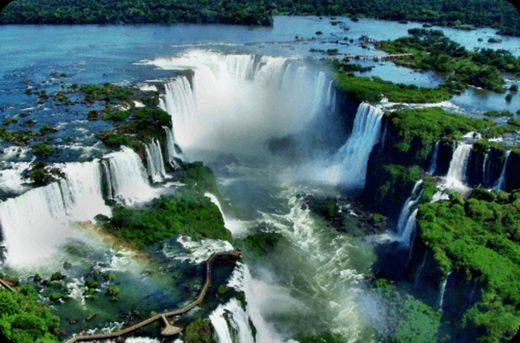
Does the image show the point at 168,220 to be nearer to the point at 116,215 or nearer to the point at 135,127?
the point at 116,215

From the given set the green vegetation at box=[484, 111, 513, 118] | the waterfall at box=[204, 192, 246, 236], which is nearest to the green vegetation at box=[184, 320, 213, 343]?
the waterfall at box=[204, 192, 246, 236]

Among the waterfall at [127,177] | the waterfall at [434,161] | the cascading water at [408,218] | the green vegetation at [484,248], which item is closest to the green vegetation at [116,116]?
the waterfall at [127,177]

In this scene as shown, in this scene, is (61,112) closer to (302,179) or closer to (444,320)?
(302,179)

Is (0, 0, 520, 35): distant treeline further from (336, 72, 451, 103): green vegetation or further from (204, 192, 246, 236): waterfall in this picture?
(204, 192, 246, 236): waterfall

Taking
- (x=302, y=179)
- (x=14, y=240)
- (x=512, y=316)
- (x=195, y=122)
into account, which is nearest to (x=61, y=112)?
(x=195, y=122)

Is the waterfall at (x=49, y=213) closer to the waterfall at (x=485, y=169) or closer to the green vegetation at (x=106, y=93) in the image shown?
the green vegetation at (x=106, y=93)
